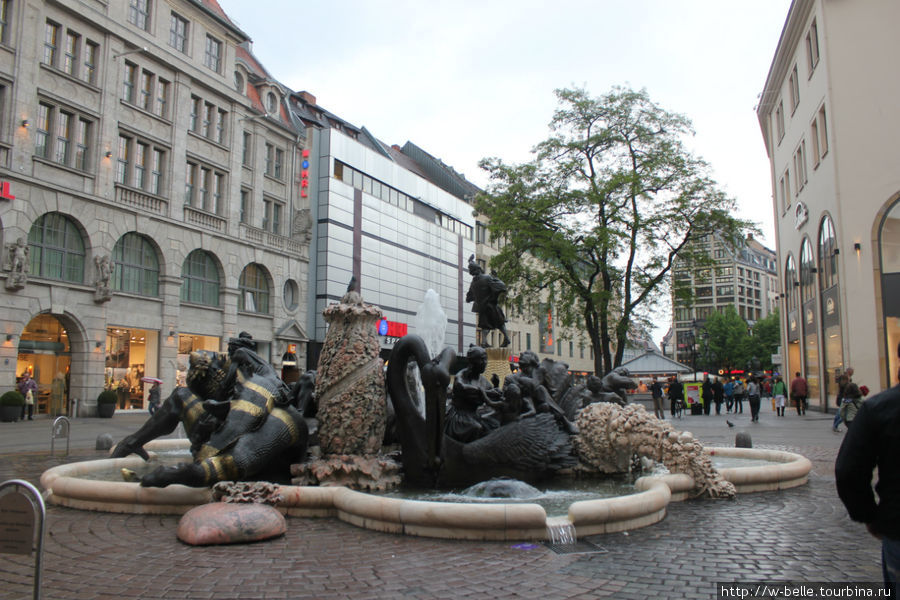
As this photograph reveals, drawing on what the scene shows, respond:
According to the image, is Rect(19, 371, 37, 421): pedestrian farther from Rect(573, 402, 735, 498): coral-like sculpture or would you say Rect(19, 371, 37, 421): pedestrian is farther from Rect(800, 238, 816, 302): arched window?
Rect(800, 238, 816, 302): arched window

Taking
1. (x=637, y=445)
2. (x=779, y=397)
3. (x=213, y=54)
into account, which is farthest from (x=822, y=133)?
(x=213, y=54)

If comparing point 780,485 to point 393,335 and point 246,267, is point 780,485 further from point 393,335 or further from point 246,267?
point 393,335

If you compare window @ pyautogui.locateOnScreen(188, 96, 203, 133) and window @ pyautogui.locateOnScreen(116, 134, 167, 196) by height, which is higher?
window @ pyautogui.locateOnScreen(188, 96, 203, 133)

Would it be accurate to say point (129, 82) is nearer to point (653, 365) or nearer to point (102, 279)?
point (102, 279)

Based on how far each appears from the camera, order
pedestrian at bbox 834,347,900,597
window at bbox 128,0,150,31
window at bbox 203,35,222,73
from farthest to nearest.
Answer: window at bbox 203,35,222,73, window at bbox 128,0,150,31, pedestrian at bbox 834,347,900,597

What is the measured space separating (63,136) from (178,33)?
387 inches

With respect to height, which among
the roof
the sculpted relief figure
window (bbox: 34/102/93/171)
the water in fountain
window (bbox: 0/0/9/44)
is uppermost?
window (bbox: 0/0/9/44)

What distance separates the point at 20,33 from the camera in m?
25.9

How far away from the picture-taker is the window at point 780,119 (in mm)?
39584

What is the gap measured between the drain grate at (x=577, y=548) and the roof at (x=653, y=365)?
29.3 m

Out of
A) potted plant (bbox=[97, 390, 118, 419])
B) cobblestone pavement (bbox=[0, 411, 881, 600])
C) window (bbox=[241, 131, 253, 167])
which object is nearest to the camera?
cobblestone pavement (bbox=[0, 411, 881, 600])

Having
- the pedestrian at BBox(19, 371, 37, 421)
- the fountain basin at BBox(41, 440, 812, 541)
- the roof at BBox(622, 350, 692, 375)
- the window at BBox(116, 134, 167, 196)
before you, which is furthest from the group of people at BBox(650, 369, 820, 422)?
the window at BBox(116, 134, 167, 196)

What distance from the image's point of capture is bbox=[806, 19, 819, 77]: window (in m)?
29.5

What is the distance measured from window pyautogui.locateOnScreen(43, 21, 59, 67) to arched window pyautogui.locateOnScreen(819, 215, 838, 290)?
32888mm
